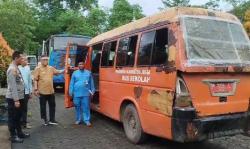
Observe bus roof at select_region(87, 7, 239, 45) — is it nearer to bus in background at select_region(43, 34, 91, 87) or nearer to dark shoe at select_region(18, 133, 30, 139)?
dark shoe at select_region(18, 133, 30, 139)

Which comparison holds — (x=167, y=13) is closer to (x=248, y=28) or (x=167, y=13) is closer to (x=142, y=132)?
(x=142, y=132)

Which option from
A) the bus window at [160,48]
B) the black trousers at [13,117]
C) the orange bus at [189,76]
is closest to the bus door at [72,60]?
the black trousers at [13,117]

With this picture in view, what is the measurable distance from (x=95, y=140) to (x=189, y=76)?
9.53 feet

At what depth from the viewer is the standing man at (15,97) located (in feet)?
25.3

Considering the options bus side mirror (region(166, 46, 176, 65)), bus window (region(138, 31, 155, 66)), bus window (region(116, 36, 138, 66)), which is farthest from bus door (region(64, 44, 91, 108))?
bus side mirror (region(166, 46, 176, 65))

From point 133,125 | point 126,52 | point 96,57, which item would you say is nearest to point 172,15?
point 126,52

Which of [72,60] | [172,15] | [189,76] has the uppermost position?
[172,15]

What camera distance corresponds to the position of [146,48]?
289 inches

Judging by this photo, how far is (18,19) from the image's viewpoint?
34.4 meters

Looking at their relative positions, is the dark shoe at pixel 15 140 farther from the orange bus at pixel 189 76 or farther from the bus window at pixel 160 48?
the bus window at pixel 160 48

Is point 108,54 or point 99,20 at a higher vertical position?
point 99,20

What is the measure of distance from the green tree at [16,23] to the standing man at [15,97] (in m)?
26.7

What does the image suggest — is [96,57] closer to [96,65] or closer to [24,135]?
[96,65]

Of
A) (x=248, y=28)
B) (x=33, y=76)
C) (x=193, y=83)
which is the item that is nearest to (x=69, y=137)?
(x=33, y=76)
